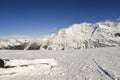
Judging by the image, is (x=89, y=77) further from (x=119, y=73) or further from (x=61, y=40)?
(x=61, y=40)

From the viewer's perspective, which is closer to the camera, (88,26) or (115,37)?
(115,37)

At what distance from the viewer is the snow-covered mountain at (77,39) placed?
75.9 feet

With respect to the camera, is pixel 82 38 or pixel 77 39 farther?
pixel 82 38

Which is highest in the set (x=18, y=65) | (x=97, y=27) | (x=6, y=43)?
(x=97, y=27)

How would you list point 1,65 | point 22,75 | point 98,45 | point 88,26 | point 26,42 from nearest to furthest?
point 1,65
point 22,75
point 98,45
point 26,42
point 88,26

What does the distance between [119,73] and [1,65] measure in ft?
16.1

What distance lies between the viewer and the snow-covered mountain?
23.1 m

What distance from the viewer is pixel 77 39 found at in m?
24.7

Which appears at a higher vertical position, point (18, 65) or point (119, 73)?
point (18, 65)

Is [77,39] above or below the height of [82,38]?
below

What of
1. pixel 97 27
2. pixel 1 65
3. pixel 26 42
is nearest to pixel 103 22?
pixel 97 27

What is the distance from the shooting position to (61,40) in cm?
2430

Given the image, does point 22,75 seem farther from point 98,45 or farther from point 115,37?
point 115,37

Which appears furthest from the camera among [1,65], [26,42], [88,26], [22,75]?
[88,26]
